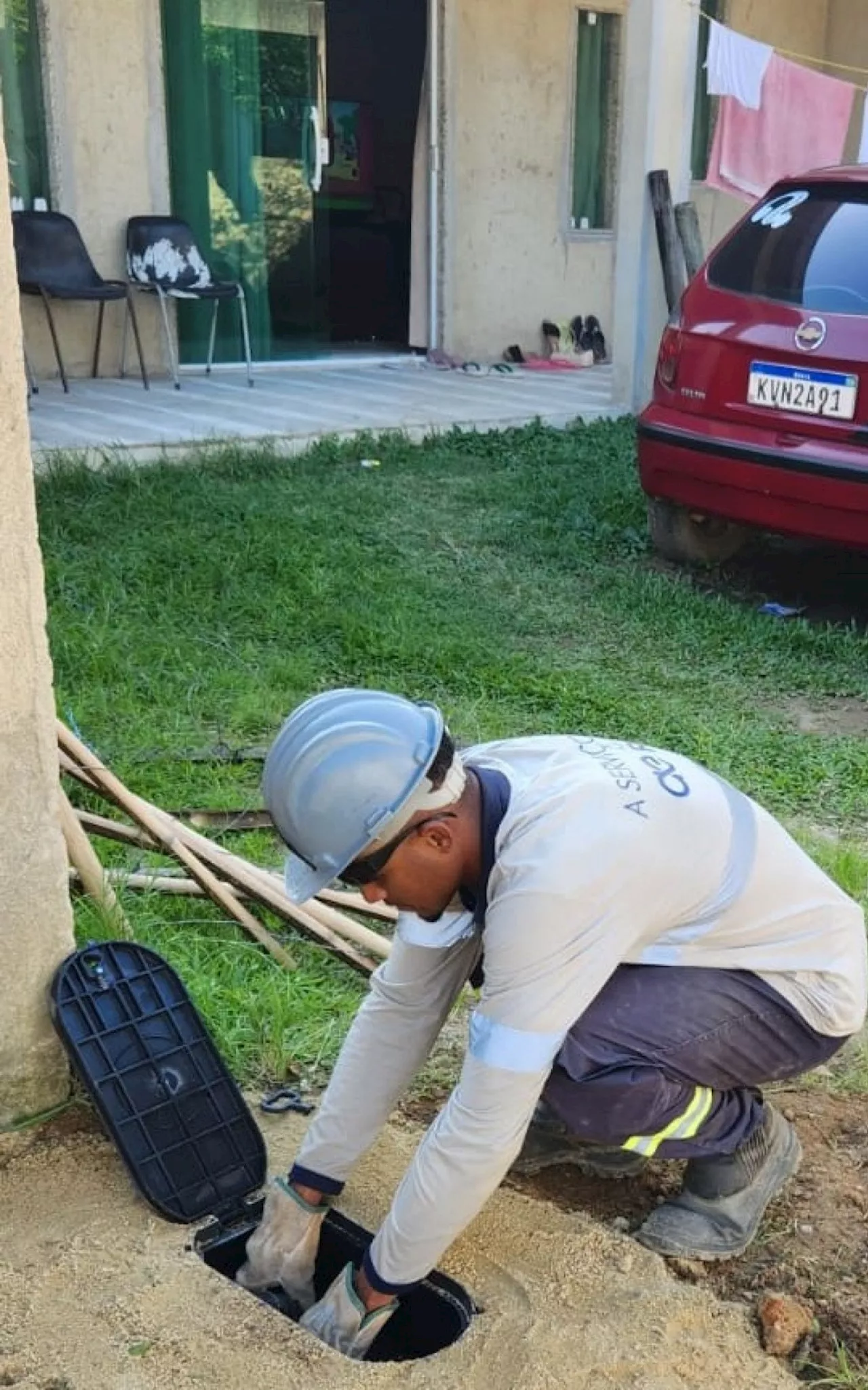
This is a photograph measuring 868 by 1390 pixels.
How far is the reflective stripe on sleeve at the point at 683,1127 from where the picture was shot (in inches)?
84.0

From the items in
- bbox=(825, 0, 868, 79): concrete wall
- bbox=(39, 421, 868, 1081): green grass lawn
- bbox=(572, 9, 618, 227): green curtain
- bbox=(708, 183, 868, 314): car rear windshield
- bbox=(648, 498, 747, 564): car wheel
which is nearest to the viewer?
bbox=(39, 421, 868, 1081): green grass lawn

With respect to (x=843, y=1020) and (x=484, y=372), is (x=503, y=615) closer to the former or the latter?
(x=843, y=1020)

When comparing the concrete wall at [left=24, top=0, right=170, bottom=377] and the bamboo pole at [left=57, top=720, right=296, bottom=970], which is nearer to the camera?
the bamboo pole at [left=57, top=720, right=296, bottom=970]

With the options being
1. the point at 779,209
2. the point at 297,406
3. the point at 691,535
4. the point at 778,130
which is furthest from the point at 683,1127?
the point at 778,130

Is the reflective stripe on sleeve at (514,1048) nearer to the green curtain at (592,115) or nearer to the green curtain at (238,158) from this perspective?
the green curtain at (238,158)

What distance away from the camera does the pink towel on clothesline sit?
30.0ft

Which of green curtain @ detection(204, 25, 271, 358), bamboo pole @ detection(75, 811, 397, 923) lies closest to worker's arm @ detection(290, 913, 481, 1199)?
bamboo pole @ detection(75, 811, 397, 923)

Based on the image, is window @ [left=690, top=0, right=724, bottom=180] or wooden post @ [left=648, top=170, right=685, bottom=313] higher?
window @ [left=690, top=0, right=724, bottom=180]

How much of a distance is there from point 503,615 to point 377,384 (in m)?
5.09

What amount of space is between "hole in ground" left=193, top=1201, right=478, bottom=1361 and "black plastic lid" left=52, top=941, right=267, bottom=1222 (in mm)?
56

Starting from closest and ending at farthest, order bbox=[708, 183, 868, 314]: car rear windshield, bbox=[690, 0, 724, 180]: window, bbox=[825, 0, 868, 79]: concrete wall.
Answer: bbox=[708, 183, 868, 314]: car rear windshield
bbox=[690, 0, 724, 180]: window
bbox=[825, 0, 868, 79]: concrete wall

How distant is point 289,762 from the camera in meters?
1.83

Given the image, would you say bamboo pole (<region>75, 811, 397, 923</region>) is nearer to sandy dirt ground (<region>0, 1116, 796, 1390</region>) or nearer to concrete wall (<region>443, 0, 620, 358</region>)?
sandy dirt ground (<region>0, 1116, 796, 1390</region>)

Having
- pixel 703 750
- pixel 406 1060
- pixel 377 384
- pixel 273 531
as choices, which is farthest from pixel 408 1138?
pixel 377 384
